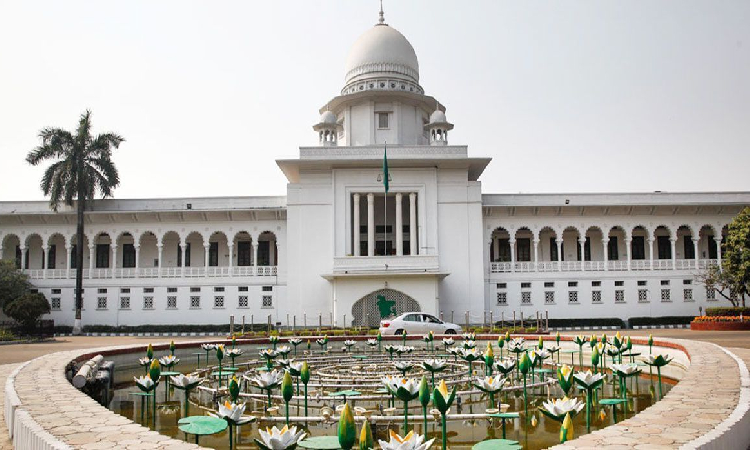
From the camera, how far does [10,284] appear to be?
3512 centimetres

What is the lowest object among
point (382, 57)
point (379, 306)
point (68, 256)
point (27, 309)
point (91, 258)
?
point (379, 306)

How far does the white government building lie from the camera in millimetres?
35188

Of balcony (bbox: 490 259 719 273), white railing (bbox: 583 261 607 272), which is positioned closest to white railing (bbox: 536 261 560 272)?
balcony (bbox: 490 259 719 273)

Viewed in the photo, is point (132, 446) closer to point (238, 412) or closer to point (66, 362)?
point (238, 412)

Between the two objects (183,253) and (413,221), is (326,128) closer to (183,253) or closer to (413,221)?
(413,221)

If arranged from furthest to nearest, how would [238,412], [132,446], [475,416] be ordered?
[475,416] → [238,412] → [132,446]

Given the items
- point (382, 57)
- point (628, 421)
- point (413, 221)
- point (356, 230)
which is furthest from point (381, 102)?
point (628, 421)

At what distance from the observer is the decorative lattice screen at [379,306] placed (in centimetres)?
3362

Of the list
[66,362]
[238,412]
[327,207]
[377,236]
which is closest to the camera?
[238,412]

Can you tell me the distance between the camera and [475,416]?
Answer: 27.5ft

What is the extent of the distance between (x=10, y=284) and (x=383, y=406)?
1227 inches

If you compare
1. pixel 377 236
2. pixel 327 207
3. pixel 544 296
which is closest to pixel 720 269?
pixel 544 296

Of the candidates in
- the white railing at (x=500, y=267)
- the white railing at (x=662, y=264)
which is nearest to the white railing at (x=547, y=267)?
the white railing at (x=500, y=267)

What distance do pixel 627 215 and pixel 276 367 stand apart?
28.6 metres
